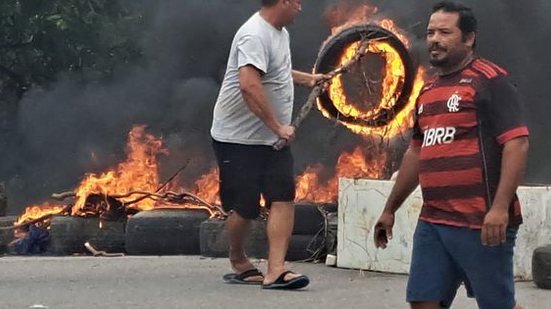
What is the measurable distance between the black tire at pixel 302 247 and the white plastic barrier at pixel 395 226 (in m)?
0.57

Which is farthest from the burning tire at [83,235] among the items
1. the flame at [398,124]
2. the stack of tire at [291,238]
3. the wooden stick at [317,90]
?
the wooden stick at [317,90]

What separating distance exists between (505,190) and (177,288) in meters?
3.20

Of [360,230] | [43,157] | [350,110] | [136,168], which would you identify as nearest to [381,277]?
[360,230]

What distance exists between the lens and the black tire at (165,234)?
9508mm

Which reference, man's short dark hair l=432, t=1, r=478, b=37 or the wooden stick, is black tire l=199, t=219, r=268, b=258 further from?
man's short dark hair l=432, t=1, r=478, b=37

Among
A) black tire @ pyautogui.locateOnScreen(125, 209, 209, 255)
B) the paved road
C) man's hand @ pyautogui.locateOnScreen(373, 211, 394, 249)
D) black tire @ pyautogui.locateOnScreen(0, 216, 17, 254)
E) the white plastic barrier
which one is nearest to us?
man's hand @ pyautogui.locateOnScreen(373, 211, 394, 249)

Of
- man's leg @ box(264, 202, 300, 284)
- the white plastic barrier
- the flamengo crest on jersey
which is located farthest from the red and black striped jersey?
the white plastic barrier

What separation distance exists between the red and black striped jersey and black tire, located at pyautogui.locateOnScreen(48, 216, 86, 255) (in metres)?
5.82

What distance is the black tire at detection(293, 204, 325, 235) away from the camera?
8992 mm

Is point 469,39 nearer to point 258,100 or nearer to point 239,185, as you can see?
point 258,100

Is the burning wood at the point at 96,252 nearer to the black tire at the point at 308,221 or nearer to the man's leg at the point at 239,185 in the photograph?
the black tire at the point at 308,221

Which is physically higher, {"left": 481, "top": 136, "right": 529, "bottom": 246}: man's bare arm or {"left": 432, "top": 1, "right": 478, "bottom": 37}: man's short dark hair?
{"left": 432, "top": 1, "right": 478, "bottom": 37}: man's short dark hair

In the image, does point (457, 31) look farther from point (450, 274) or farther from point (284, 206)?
point (284, 206)

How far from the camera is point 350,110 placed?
31.9ft
